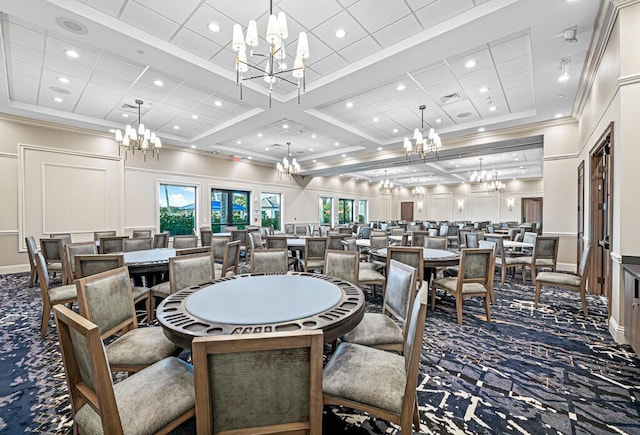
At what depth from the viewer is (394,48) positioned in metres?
3.72

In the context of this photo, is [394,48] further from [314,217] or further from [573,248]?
[314,217]

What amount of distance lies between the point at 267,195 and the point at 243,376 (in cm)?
1103

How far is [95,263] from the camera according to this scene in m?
2.81

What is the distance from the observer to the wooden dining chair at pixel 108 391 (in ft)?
3.34

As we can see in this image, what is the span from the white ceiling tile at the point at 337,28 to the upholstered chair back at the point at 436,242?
3419mm

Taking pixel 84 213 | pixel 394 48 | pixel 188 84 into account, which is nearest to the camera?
pixel 394 48

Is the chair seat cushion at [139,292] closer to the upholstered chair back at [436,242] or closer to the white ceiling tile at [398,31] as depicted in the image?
the white ceiling tile at [398,31]

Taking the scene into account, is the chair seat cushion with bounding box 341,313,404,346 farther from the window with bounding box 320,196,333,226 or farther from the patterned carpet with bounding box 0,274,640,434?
the window with bounding box 320,196,333,226

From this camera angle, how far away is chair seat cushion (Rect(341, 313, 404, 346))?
1.97 meters

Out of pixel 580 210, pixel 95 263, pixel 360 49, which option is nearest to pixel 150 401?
pixel 95 263

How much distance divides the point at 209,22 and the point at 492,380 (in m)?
4.67

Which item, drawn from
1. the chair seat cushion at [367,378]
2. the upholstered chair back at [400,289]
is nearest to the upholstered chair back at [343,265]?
the upholstered chair back at [400,289]

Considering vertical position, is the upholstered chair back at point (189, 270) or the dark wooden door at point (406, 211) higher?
the dark wooden door at point (406, 211)

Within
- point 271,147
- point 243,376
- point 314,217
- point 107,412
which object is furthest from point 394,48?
point 314,217
